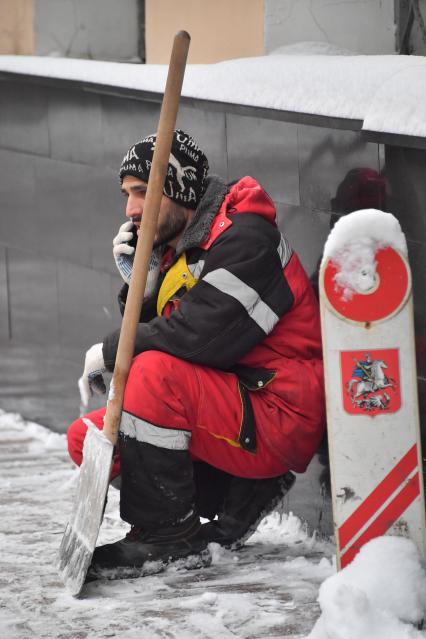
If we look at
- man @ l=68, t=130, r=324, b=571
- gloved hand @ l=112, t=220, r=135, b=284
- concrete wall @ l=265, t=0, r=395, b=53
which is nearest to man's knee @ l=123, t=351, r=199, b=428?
man @ l=68, t=130, r=324, b=571

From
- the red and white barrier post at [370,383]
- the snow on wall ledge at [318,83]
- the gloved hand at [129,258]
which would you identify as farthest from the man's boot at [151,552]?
the snow on wall ledge at [318,83]

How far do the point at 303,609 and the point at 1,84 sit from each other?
4.01 m

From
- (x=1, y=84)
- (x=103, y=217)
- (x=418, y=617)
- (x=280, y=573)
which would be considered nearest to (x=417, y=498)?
(x=418, y=617)

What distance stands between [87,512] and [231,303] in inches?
31.0

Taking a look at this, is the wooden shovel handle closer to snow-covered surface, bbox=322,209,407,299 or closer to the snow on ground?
the snow on ground

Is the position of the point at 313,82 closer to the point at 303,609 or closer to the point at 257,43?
the point at 257,43

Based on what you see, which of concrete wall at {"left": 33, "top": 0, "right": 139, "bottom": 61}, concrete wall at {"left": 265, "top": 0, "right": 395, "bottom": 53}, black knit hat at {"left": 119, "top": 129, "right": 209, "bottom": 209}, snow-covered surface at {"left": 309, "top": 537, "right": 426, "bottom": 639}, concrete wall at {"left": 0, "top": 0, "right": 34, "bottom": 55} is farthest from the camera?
concrete wall at {"left": 0, "top": 0, "right": 34, "bottom": 55}

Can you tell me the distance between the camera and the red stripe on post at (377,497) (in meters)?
4.03

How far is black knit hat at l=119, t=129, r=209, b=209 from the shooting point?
4.67 meters

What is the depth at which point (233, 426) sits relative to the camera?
14.7ft

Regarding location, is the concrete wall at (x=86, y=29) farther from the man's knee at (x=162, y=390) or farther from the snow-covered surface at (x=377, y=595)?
the snow-covered surface at (x=377, y=595)

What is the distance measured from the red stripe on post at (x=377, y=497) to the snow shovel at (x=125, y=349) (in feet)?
2.54

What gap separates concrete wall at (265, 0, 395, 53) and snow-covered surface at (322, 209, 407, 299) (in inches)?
64.4

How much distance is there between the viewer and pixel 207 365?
14.8 ft
